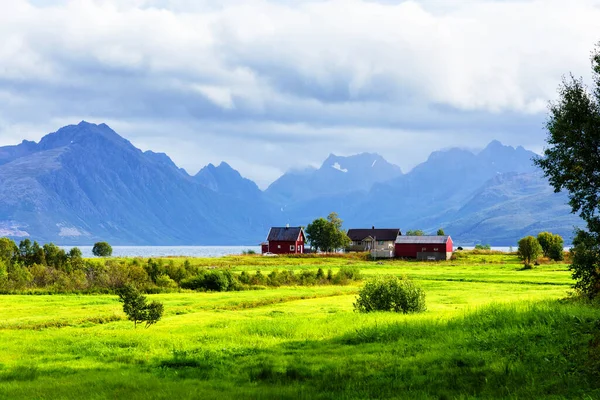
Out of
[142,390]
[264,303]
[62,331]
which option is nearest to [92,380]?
[142,390]

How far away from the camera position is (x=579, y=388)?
17219mm

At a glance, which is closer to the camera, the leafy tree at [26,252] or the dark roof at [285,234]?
the leafy tree at [26,252]

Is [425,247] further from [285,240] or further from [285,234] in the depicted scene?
[285,234]

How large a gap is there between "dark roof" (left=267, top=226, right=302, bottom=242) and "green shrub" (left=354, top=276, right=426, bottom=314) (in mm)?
153486

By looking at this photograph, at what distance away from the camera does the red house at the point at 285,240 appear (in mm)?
192375

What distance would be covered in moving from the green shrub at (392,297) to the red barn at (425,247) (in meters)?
118

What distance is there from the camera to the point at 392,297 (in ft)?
123

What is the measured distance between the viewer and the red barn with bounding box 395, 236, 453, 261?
A: 6171 inches

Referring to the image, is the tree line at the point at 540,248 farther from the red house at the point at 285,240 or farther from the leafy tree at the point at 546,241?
the red house at the point at 285,240

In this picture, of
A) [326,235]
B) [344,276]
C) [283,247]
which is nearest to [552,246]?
[326,235]

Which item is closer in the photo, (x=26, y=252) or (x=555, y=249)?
(x=26, y=252)

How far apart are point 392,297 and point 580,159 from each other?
16.1m

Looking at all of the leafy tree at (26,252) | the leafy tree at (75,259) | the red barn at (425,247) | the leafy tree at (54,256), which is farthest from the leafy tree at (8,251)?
the red barn at (425,247)

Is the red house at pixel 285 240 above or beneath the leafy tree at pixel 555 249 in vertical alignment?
above
